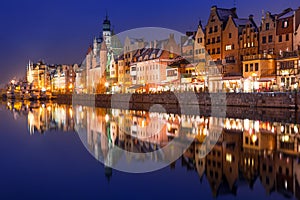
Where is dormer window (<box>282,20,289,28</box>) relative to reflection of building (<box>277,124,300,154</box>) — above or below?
above

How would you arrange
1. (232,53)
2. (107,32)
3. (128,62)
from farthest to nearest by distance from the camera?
(107,32)
(128,62)
(232,53)

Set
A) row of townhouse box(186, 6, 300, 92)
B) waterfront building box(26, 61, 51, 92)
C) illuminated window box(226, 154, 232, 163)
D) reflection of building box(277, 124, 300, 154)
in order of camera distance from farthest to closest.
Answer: waterfront building box(26, 61, 51, 92), row of townhouse box(186, 6, 300, 92), reflection of building box(277, 124, 300, 154), illuminated window box(226, 154, 232, 163)

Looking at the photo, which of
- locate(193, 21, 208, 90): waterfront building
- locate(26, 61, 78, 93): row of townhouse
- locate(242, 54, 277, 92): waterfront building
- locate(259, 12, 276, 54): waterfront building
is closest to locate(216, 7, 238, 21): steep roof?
locate(193, 21, 208, 90): waterfront building

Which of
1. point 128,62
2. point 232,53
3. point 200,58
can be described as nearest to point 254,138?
point 232,53

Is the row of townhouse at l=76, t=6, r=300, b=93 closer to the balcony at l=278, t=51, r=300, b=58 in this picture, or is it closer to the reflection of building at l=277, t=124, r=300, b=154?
the balcony at l=278, t=51, r=300, b=58

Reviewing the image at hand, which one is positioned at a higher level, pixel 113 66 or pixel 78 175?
pixel 113 66

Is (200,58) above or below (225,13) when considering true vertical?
below

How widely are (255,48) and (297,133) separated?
2872cm

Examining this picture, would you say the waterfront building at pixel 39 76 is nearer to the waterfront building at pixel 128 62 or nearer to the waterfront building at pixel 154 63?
the waterfront building at pixel 128 62

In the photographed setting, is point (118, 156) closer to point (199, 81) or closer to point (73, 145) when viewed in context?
point (73, 145)

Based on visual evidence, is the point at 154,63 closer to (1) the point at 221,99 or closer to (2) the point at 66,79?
(1) the point at 221,99

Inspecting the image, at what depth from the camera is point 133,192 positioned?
39.8 feet

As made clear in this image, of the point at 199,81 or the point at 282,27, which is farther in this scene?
the point at 199,81

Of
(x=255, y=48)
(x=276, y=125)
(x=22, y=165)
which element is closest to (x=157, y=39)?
(x=255, y=48)
